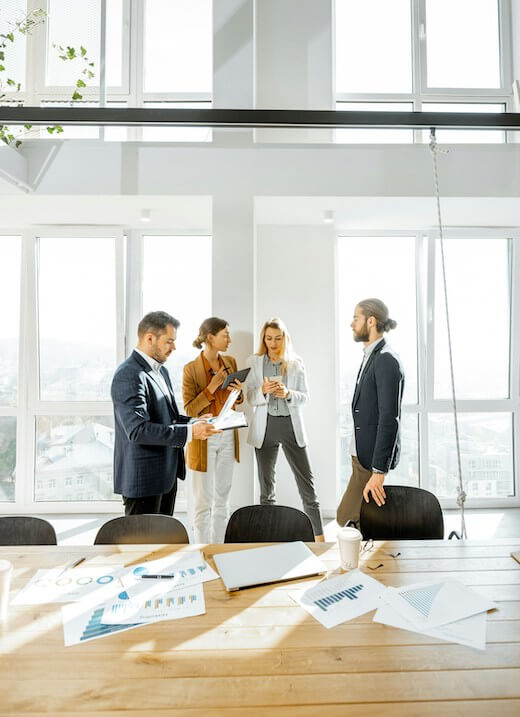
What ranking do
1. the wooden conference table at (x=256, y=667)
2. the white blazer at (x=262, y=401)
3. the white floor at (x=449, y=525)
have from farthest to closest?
the white floor at (x=449, y=525) < the white blazer at (x=262, y=401) < the wooden conference table at (x=256, y=667)

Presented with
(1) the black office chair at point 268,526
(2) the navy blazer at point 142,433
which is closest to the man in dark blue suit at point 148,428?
(2) the navy blazer at point 142,433

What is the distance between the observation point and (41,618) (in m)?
1.20

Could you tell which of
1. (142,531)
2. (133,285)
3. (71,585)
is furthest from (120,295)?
(71,585)

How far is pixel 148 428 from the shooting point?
Result: 220cm

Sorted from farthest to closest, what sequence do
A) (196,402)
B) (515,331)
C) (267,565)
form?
(515,331) < (196,402) < (267,565)

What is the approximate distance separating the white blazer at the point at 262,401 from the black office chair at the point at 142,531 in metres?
1.37

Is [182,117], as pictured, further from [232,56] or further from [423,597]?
[232,56]

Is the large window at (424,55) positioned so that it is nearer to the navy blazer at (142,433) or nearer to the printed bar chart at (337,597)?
the navy blazer at (142,433)

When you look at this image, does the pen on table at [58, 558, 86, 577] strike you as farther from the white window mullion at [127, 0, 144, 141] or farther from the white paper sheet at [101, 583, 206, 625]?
the white window mullion at [127, 0, 144, 141]

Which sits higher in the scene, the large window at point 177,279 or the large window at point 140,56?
the large window at point 140,56

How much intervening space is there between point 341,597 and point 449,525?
2.87m

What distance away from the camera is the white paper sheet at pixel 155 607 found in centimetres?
119

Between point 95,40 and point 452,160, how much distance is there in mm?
3079

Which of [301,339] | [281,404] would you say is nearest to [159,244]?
[301,339]
